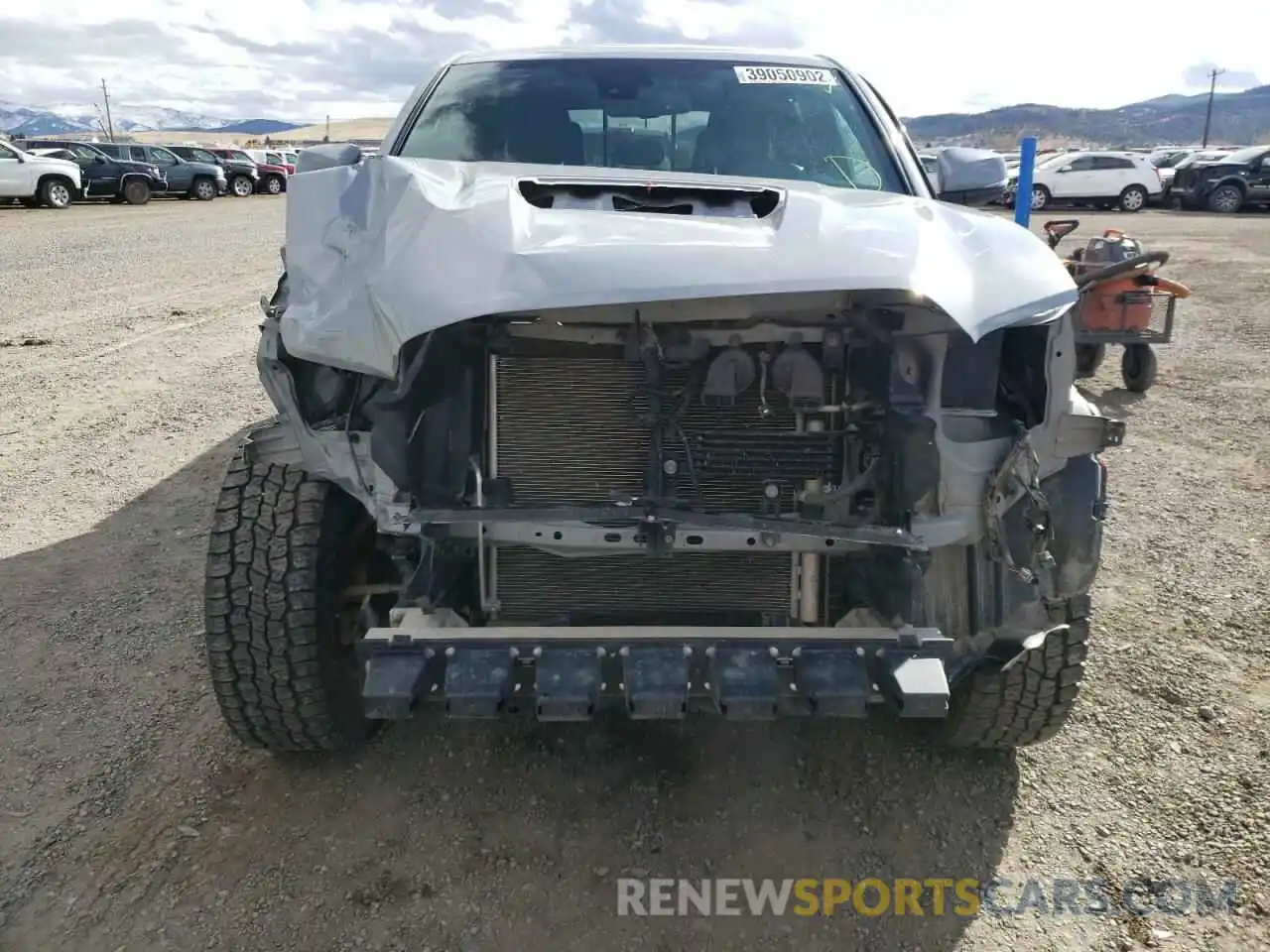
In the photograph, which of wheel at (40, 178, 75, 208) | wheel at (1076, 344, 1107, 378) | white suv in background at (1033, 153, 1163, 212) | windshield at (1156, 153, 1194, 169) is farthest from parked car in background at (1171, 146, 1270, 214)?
wheel at (40, 178, 75, 208)

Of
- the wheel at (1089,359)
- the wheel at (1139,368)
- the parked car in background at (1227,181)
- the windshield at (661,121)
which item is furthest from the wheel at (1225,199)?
the windshield at (661,121)

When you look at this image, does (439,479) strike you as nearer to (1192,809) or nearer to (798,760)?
(798,760)

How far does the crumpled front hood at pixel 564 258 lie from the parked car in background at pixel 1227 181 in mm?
25513

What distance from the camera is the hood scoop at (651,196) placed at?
8.04 ft

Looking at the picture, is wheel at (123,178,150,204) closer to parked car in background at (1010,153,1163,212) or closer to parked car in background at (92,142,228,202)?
parked car in background at (92,142,228,202)

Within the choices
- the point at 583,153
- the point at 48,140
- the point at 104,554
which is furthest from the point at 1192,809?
the point at 48,140

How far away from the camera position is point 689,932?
2.23 m

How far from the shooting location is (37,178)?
20.2 m

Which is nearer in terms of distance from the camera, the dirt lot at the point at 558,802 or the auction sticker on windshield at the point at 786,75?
the dirt lot at the point at 558,802

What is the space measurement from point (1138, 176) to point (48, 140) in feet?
92.2

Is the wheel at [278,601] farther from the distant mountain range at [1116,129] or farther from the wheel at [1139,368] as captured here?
the distant mountain range at [1116,129]

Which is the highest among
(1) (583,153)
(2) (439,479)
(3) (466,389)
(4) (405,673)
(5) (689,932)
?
(1) (583,153)

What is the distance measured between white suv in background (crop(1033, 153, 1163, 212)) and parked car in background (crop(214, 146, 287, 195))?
867 inches

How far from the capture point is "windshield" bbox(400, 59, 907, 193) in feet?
10.8
